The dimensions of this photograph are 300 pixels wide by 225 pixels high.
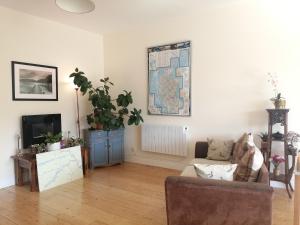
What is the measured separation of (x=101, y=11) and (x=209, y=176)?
3255 millimetres

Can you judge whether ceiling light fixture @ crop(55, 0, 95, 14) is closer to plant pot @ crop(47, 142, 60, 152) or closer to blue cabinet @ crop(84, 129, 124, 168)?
plant pot @ crop(47, 142, 60, 152)

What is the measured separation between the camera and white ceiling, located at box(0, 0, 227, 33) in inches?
140

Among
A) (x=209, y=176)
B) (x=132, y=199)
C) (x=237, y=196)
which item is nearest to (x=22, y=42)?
(x=132, y=199)

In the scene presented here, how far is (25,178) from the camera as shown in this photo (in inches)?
151

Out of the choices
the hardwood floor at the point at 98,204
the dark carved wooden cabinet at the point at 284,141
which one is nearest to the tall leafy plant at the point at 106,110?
the hardwood floor at the point at 98,204

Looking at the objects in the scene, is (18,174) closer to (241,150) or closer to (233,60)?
(241,150)

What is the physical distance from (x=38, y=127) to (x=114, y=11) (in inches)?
92.5

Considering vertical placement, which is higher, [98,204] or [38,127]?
[38,127]

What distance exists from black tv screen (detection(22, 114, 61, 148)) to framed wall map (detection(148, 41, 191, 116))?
178 cm

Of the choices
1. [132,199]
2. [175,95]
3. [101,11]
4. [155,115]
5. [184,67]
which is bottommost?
[132,199]

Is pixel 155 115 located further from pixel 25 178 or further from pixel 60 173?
pixel 25 178

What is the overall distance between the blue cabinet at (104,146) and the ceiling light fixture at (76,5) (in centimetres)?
261

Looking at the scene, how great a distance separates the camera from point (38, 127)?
395 centimetres

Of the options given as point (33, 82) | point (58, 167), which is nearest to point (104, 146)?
point (58, 167)
